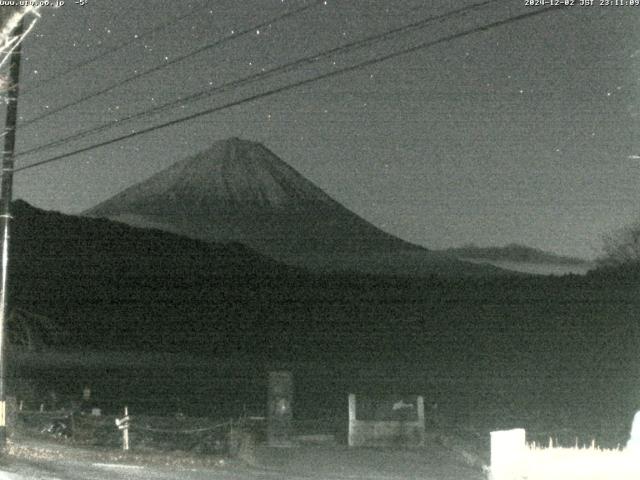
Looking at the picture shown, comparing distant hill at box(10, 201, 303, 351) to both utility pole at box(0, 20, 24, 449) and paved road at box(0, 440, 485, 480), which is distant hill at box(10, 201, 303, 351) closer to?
paved road at box(0, 440, 485, 480)

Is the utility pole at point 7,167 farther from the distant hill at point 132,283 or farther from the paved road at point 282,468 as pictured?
the distant hill at point 132,283

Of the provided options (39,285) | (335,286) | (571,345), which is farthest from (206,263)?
(571,345)

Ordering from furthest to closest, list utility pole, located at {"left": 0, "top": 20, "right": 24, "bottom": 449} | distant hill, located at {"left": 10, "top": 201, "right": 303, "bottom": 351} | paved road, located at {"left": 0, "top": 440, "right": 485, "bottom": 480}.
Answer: distant hill, located at {"left": 10, "top": 201, "right": 303, "bottom": 351} → utility pole, located at {"left": 0, "top": 20, "right": 24, "bottom": 449} → paved road, located at {"left": 0, "top": 440, "right": 485, "bottom": 480}

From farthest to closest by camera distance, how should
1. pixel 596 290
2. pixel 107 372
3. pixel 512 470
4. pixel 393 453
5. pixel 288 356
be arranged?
1. pixel 288 356
2. pixel 596 290
3. pixel 107 372
4. pixel 393 453
5. pixel 512 470

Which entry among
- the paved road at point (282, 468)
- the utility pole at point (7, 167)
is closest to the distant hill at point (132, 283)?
the paved road at point (282, 468)

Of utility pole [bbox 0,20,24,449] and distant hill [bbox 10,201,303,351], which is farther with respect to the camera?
distant hill [bbox 10,201,303,351]

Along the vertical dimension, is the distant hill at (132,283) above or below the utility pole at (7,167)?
above

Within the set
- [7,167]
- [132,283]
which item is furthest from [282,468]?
[132,283]

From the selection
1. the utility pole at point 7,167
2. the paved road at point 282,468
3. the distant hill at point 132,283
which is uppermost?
the distant hill at point 132,283

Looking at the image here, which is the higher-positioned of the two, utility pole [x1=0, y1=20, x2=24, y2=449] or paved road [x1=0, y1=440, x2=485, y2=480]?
utility pole [x1=0, y1=20, x2=24, y2=449]

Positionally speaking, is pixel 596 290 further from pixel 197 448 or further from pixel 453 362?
pixel 197 448

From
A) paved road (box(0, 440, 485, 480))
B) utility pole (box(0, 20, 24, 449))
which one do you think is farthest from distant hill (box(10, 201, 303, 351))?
utility pole (box(0, 20, 24, 449))
